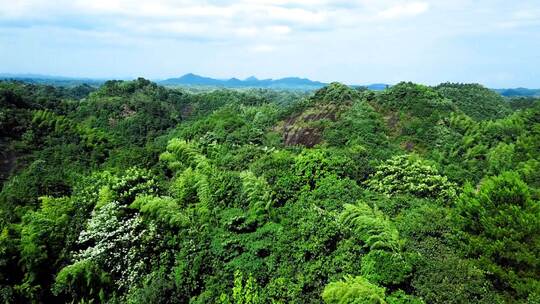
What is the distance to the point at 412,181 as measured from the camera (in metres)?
22.7

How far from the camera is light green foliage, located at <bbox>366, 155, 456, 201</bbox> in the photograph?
72.6 ft

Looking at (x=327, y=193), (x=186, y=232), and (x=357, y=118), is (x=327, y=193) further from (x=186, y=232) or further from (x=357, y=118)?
(x=357, y=118)

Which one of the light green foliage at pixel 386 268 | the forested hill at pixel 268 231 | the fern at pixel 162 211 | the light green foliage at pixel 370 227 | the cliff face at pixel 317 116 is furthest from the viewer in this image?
the cliff face at pixel 317 116

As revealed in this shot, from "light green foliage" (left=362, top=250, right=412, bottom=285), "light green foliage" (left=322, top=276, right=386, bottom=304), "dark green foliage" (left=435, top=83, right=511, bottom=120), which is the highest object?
"dark green foliage" (left=435, top=83, right=511, bottom=120)

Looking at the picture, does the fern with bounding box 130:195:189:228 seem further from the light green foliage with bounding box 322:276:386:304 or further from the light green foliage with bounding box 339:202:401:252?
the light green foliage with bounding box 322:276:386:304

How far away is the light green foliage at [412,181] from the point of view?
871 inches

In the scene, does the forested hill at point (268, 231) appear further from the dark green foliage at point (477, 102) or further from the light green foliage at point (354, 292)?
the dark green foliage at point (477, 102)

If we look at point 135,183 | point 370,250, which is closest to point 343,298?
point 370,250

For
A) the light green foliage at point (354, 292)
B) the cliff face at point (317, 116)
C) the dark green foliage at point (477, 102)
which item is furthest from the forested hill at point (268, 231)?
the dark green foliage at point (477, 102)

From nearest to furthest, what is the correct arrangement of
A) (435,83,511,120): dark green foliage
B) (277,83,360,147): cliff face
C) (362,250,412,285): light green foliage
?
(362,250,412,285): light green foliage, (277,83,360,147): cliff face, (435,83,511,120): dark green foliage

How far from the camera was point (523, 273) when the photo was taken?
14.3m

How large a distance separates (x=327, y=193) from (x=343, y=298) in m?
6.72

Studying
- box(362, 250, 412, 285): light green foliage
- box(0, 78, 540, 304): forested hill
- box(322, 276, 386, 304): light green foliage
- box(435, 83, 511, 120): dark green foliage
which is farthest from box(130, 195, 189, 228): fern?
box(435, 83, 511, 120): dark green foliage

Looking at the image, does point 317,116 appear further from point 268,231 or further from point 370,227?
point 370,227
